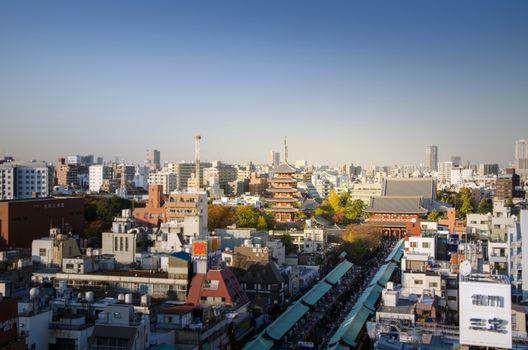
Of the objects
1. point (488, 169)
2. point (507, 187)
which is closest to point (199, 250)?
point (507, 187)

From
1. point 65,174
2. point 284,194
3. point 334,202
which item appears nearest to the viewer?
point 284,194

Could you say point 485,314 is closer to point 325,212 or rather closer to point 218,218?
point 218,218

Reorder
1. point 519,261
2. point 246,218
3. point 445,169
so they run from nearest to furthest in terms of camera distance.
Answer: point 519,261
point 246,218
point 445,169

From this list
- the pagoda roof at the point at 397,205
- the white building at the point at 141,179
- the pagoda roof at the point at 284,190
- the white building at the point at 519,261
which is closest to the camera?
the white building at the point at 519,261

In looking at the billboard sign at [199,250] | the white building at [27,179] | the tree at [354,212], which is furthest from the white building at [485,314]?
the white building at [27,179]

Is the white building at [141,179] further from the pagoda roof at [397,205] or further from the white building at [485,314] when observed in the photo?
the white building at [485,314]

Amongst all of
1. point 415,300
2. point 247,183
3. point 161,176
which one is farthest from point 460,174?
point 415,300
